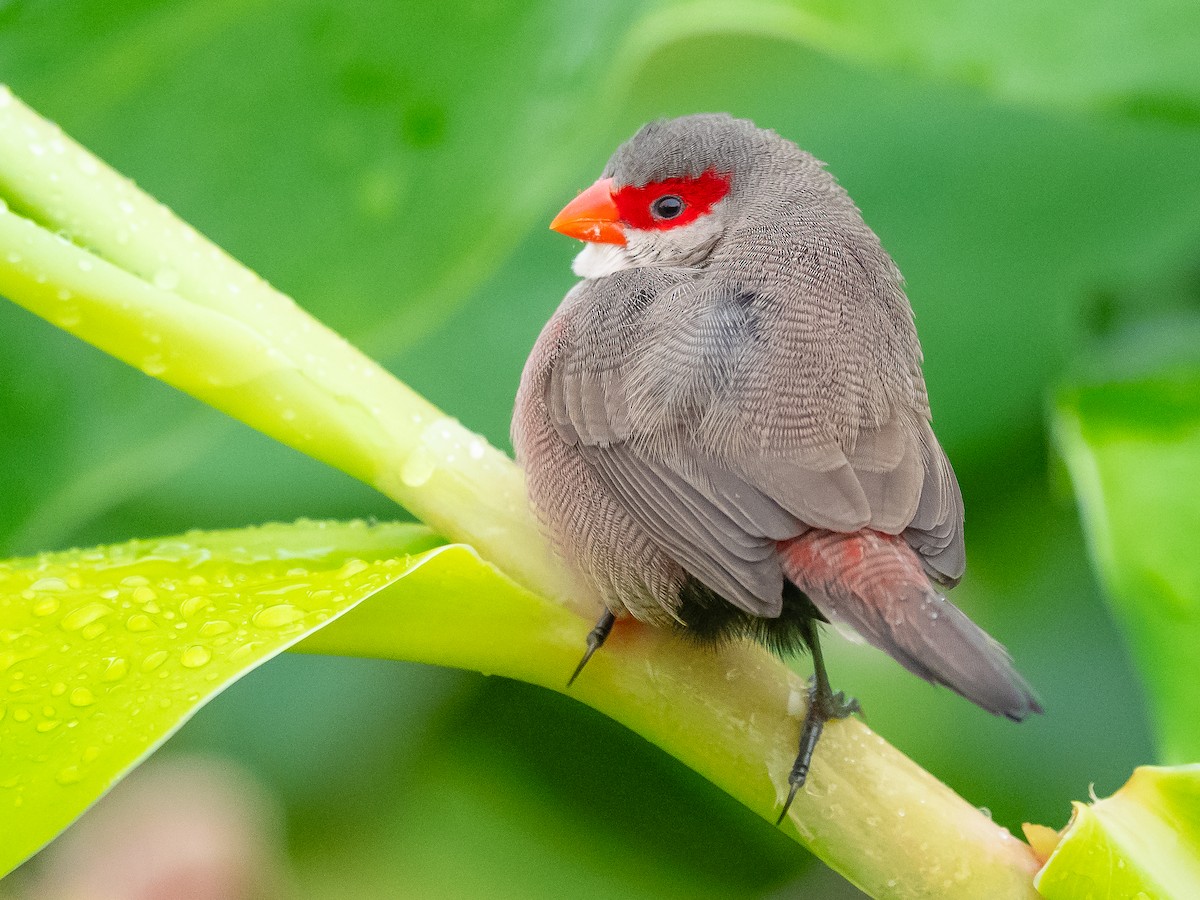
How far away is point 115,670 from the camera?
88 cm

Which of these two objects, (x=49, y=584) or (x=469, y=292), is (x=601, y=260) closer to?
(x=469, y=292)

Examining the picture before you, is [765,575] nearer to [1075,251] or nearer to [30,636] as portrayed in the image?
[30,636]

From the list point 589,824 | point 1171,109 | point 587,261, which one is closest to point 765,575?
point 589,824

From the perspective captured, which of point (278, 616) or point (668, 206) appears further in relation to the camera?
point (668, 206)

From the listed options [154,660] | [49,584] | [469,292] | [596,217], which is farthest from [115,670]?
[596,217]

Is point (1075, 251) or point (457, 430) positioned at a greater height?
point (1075, 251)

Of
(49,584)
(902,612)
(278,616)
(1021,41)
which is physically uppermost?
(1021,41)

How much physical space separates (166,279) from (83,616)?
340 mm

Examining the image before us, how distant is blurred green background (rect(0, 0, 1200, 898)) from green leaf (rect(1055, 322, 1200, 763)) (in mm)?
194

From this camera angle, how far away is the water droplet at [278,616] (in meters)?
0.90

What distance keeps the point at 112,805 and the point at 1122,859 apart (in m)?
1.10

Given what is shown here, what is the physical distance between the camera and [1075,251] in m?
1.63

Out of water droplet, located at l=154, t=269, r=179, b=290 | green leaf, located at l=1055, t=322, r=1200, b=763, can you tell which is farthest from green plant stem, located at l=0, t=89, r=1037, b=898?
green leaf, located at l=1055, t=322, r=1200, b=763

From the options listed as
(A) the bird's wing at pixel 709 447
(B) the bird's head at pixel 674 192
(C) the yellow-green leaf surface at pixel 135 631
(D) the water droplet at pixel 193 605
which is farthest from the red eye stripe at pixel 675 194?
(D) the water droplet at pixel 193 605
